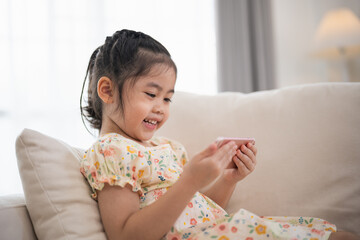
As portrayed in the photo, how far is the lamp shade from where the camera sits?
2639mm

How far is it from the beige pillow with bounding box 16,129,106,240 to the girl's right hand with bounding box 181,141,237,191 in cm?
30

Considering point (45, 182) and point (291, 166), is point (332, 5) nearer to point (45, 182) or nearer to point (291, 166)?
point (291, 166)

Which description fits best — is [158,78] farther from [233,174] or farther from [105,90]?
[233,174]

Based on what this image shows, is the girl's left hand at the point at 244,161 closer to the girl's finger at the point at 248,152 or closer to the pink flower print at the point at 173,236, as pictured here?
the girl's finger at the point at 248,152

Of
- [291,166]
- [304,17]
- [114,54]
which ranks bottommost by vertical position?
[291,166]

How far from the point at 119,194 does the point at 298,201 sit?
620 mm

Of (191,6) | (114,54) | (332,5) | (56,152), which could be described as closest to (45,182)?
(56,152)

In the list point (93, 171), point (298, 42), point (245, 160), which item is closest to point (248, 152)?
point (245, 160)

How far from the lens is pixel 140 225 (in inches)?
32.8

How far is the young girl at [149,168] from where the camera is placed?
828 millimetres

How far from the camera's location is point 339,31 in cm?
265

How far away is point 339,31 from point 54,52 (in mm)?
2180

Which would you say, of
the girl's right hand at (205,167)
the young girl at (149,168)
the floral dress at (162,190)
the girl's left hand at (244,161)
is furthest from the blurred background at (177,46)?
the girl's right hand at (205,167)

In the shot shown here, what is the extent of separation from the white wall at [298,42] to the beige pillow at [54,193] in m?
2.42
